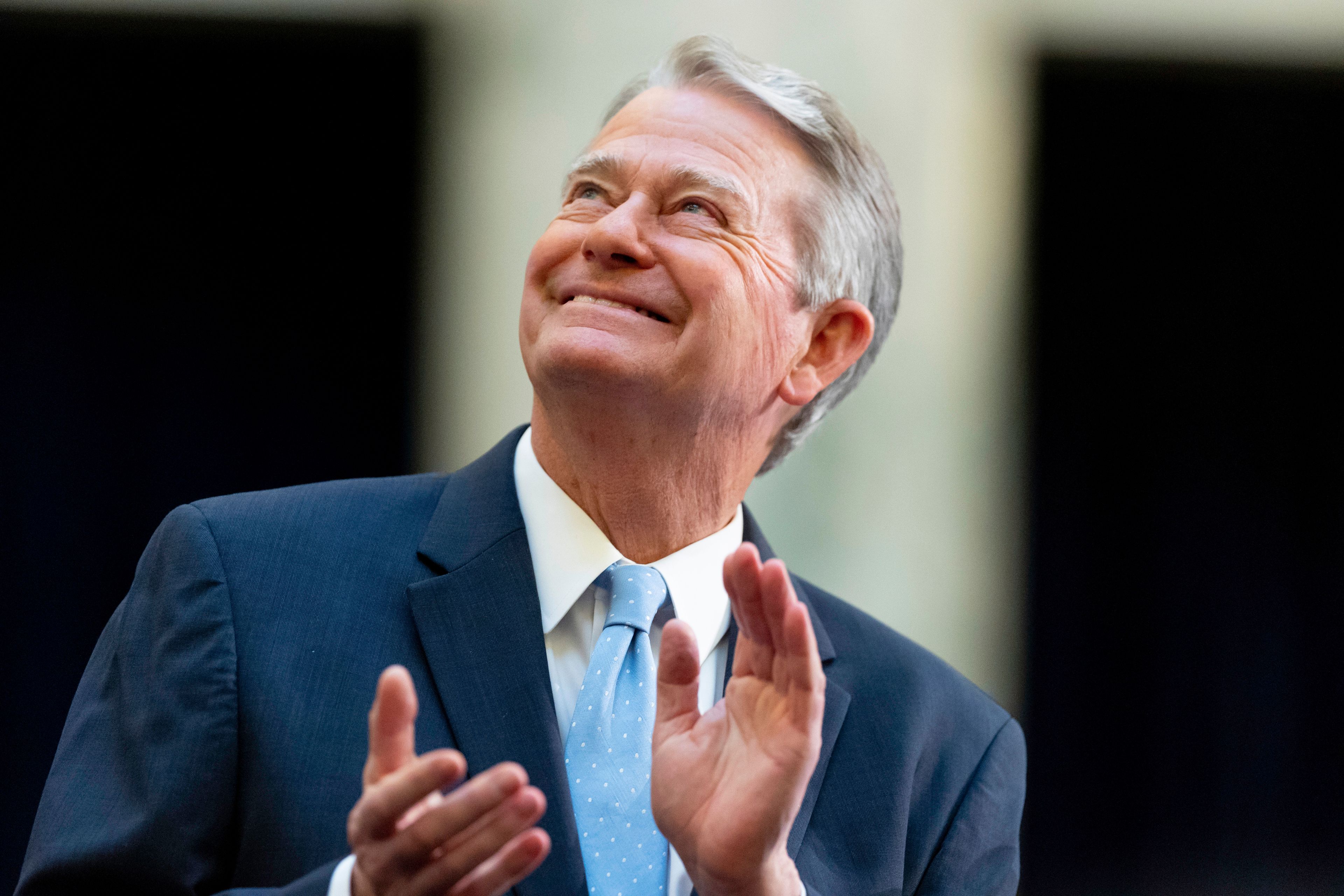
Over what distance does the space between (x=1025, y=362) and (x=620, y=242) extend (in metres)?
2.46

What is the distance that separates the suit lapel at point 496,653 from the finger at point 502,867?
345 millimetres

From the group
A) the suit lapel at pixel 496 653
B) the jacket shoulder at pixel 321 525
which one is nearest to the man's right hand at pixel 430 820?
the suit lapel at pixel 496 653

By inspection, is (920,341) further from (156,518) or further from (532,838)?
(532,838)

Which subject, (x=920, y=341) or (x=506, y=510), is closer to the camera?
(x=506, y=510)

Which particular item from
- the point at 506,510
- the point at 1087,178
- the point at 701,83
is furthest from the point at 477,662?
the point at 1087,178

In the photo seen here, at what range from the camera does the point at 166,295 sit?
3756mm

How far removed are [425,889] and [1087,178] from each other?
11.5 ft

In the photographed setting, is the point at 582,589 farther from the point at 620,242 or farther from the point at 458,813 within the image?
the point at 458,813

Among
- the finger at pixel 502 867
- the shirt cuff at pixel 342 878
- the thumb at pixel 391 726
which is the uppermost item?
the thumb at pixel 391 726

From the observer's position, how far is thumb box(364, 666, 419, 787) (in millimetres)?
1273

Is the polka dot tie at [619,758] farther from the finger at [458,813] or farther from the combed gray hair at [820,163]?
the combed gray hair at [820,163]

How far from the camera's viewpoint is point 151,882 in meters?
1.57

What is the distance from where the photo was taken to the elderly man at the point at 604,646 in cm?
154

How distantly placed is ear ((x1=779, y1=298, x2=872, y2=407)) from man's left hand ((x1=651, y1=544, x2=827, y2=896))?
0.80 meters
